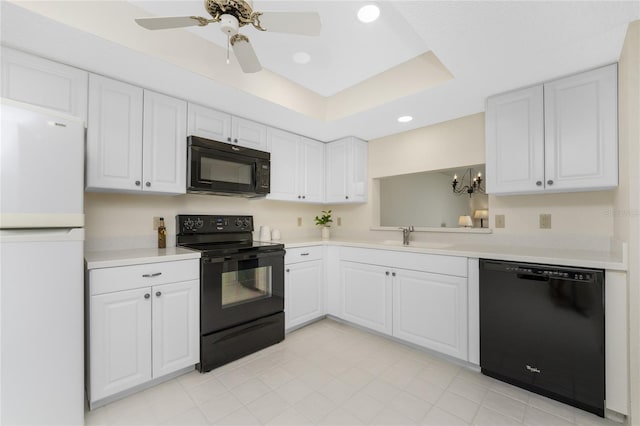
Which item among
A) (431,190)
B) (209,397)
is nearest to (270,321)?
(209,397)

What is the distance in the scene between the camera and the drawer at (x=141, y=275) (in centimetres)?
171

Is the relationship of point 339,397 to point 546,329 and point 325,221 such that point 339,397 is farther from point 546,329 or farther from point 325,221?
point 325,221

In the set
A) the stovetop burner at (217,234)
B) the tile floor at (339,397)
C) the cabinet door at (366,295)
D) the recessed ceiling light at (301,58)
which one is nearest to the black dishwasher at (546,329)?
the tile floor at (339,397)

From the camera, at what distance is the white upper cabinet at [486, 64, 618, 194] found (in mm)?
1870

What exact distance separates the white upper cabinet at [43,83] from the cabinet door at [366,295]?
98.0 inches

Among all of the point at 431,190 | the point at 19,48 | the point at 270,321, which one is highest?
the point at 19,48

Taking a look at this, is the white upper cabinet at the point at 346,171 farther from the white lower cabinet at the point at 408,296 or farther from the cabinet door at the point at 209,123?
the cabinet door at the point at 209,123

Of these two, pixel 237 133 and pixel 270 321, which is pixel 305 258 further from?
pixel 237 133

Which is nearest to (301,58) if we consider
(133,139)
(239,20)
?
(239,20)

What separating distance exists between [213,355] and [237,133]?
190 cm

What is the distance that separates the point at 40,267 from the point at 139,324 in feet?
2.23

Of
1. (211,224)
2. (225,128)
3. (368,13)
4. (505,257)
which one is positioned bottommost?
(505,257)

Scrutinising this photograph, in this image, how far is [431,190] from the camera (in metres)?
4.25

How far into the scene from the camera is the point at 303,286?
293 centimetres
